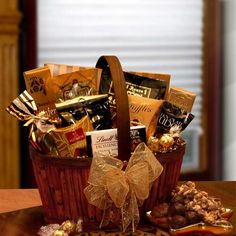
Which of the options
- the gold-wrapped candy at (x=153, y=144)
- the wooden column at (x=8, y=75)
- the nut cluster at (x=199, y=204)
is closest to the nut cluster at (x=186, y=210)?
the nut cluster at (x=199, y=204)

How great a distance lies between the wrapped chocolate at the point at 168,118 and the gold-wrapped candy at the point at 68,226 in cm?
26

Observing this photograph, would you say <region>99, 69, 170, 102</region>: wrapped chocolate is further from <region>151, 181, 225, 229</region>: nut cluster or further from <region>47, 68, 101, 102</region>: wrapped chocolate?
<region>151, 181, 225, 229</region>: nut cluster

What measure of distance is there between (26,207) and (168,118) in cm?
45

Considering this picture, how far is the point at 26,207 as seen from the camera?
134 cm

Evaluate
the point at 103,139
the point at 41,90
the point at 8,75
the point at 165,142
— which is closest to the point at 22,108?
the point at 41,90

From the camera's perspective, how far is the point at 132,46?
10.0 ft

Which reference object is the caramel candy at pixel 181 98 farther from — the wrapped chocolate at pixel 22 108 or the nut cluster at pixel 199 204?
the wrapped chocolate at pixel 22 108

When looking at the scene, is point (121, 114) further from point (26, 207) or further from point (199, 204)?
point (26, 207)

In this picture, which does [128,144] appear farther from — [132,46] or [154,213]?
[132,46]

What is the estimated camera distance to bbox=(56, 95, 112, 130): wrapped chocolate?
1084 millimetres

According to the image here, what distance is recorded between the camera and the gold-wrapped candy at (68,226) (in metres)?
1.04

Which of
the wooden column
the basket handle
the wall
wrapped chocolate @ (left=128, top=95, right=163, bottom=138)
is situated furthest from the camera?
the wall

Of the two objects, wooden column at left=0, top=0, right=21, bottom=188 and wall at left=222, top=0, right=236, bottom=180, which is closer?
wooden column at left=0, top=0, right=21, bottom=188

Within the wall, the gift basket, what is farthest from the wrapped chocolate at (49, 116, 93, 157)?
the wall
